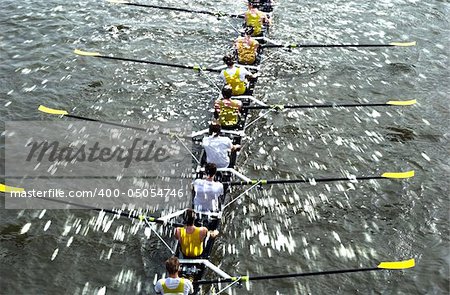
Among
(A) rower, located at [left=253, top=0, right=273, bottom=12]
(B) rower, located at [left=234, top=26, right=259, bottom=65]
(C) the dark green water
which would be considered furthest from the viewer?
(A) rower, located at [left=253, top=0, right=273, bottom=12]

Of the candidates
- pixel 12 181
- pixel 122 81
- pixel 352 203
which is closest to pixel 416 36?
pixel 352 203

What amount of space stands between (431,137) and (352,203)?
16.1 ft

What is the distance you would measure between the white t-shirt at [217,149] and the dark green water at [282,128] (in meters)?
1.34

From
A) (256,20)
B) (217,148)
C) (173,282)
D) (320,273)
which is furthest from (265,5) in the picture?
(173,282)

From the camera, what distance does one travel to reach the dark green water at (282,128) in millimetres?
10828

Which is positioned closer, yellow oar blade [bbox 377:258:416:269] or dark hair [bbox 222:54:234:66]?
yellow oar blade [bbox 377:258:416:269]

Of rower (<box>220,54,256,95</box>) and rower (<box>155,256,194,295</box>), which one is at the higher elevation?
rower (<box>220,54,256,95</box>)

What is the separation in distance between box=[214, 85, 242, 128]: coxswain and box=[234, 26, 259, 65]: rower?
11.7 ft

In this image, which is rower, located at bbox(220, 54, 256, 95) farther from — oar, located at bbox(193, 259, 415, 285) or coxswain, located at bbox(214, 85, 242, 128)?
oar, located at bbox(193, 259, 415, 285)

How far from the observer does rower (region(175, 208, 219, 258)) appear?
9.86 m

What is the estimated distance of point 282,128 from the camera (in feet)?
50.9

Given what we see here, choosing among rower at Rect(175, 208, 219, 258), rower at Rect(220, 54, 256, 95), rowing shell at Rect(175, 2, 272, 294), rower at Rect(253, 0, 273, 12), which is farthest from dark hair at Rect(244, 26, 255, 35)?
rower at Rect(175, 208, 219, 258)

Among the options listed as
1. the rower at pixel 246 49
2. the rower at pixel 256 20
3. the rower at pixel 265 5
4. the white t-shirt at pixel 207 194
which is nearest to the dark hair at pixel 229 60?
the rower at pixel 246 49

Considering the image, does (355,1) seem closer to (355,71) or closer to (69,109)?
(355,71)
